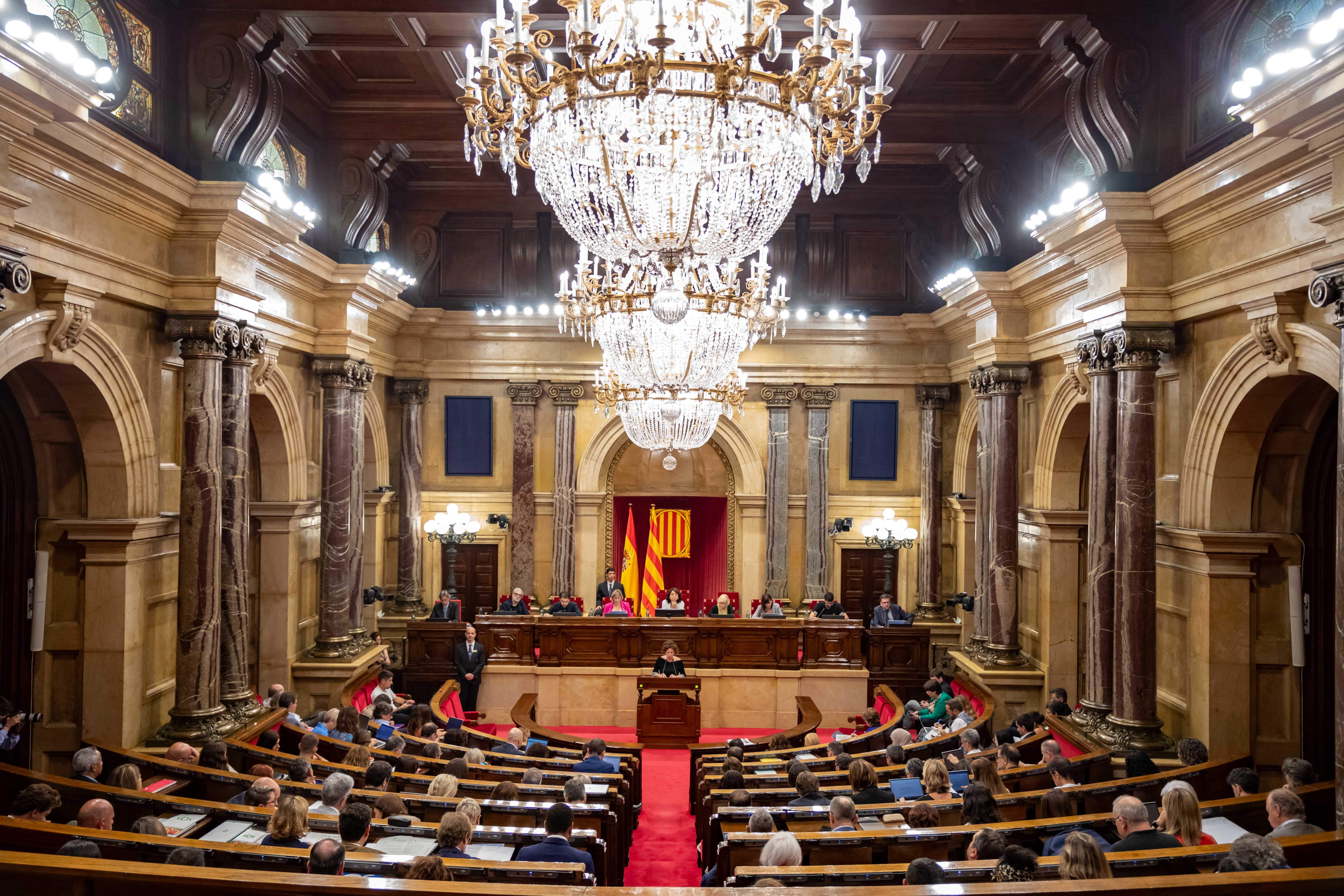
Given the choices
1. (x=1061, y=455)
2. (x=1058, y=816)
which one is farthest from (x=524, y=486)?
(x=1058, y=816)

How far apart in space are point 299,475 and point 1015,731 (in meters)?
9.72

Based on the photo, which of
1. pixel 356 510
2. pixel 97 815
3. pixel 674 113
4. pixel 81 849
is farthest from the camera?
pixel 356 510

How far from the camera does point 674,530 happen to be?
1830 cm

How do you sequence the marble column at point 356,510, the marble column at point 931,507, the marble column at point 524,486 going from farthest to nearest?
the marble column at point 524,486 → the marble column at point 931,507 → the marble column at point 356,510

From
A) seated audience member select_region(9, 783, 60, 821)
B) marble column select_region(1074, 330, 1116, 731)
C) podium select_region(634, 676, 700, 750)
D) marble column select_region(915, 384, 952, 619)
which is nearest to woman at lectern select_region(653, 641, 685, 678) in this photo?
podium select_region(634, 676, 700, 750)

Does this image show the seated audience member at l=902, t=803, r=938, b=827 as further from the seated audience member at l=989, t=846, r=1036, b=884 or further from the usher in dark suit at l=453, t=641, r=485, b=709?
the usher in dark suit at l=453, t=641, r=485, b=709

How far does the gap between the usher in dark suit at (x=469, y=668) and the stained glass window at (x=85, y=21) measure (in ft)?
28.9

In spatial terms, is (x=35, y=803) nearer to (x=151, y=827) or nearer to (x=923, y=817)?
(x=151, y=827)

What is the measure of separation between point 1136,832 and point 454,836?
4227mm

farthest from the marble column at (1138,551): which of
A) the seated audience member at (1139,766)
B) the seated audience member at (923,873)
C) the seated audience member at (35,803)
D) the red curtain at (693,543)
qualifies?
the red curtain at (693,543)

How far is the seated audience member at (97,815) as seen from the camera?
577 cm

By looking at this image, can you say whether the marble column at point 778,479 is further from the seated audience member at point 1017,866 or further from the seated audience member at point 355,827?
the seated audience member at point 1017,866

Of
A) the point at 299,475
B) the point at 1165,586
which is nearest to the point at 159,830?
the point at 299,475

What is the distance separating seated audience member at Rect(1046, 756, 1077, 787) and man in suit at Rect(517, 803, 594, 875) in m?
4.00
